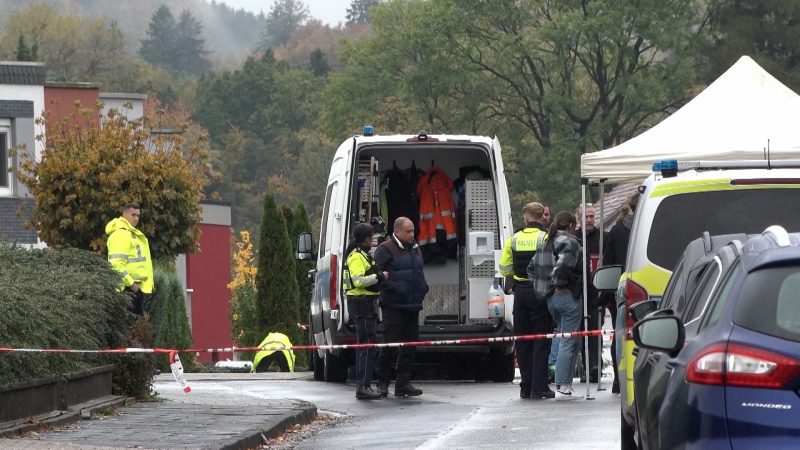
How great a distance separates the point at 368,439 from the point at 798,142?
5.78 metres

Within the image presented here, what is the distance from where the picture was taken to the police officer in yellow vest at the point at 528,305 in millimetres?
16923

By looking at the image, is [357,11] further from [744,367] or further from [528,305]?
[744,367]

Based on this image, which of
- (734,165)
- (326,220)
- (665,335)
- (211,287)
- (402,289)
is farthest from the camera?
(211,287)

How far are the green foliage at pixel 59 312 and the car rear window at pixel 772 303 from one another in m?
7.00

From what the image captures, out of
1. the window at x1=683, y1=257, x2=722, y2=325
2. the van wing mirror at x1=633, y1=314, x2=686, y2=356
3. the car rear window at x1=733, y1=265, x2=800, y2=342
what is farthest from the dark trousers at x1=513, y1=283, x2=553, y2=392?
the car rear window at x1=733, y1=265, x2=800, y2=342

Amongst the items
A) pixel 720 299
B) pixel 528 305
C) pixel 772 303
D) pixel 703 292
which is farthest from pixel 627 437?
pixel 528 305

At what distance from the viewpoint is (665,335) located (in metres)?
7.02

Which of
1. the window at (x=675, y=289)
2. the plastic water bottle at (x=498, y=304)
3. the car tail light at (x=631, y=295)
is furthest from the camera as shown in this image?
the plastic water bottle at (x=498, y=304)

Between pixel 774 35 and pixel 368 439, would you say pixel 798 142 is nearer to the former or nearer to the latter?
pixel 368 439

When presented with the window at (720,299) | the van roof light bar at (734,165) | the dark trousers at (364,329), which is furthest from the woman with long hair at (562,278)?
the window at (720,299)

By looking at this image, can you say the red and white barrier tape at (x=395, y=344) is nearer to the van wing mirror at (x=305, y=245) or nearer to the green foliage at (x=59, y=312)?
the green foliage at (x=59, y=312)

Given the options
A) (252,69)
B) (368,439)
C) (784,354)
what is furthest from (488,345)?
(252,69)

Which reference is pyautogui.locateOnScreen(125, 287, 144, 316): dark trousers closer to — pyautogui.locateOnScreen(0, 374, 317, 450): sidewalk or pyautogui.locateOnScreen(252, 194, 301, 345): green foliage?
pyautogui.locateOnScreen(0, 374, 317, 450): sidewalk

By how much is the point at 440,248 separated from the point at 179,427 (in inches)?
304
